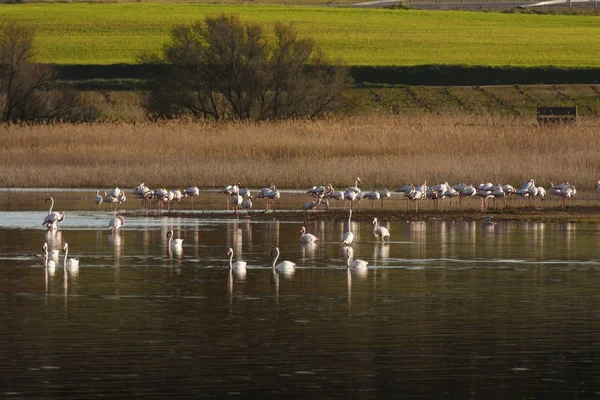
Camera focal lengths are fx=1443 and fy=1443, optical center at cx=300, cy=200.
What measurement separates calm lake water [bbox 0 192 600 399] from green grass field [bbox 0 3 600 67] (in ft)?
170

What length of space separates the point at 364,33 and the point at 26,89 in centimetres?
3760

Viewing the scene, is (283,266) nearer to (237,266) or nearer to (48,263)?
(237,266)

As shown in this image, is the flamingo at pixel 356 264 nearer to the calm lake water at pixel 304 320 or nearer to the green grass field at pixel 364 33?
the calm lake water at pixel 304 320

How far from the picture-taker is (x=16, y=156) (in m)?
37.1

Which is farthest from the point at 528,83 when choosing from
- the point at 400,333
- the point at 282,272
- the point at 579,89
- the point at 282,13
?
the point at 400,333

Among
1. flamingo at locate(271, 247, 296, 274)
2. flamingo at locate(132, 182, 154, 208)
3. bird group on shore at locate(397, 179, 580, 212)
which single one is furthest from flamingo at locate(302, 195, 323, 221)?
flamingo at locate(271, 247, 296, 274)

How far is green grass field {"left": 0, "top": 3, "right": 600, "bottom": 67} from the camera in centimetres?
7425

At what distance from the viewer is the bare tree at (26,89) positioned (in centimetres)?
4831

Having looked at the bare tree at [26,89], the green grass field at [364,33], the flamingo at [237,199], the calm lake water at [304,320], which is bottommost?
the calm lake water at [304,320]

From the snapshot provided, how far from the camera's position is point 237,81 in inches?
2023

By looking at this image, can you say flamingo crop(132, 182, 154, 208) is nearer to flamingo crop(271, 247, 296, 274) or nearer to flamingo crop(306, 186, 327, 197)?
flamingo crop(306, 186, 327, 197)

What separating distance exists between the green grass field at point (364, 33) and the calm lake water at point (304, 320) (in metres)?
51.8

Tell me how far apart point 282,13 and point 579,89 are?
101 feet

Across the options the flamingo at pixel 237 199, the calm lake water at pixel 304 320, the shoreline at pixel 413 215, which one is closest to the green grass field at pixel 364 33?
the shoreline at pixel 413 215
